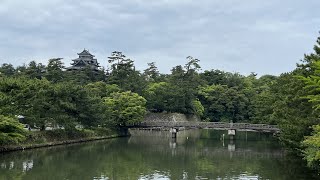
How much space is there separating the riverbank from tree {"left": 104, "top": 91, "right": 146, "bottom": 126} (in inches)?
96.7

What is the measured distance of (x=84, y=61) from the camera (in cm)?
8469

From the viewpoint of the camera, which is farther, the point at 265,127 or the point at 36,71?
the point at 36,71

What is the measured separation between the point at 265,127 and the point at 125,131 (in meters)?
20.9

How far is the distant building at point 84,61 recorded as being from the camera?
83.6 meters

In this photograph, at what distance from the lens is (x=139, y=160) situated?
3269cm

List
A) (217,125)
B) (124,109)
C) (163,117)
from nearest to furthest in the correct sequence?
(217,125), (124,109), (163,117)

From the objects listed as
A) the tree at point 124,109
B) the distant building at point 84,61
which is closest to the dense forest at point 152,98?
the tree at point 124,109

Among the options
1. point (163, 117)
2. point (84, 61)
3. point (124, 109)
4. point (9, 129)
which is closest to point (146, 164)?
point (9, 129)

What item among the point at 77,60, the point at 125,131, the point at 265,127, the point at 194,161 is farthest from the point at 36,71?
the point at 194,161

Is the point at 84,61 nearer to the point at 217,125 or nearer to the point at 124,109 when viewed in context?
the point at 124,109

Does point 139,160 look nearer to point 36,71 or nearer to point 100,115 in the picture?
point 100,115

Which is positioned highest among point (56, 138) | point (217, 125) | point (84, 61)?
point (84, 61)

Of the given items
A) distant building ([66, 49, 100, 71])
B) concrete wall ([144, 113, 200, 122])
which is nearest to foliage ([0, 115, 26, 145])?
concrete wall ([144, 113, 200, 122])

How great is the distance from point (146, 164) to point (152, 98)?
38202 mm
